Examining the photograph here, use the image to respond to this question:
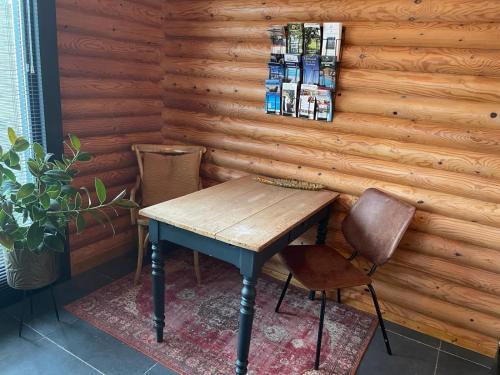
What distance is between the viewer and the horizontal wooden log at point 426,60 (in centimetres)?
229

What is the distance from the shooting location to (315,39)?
2.73 metres

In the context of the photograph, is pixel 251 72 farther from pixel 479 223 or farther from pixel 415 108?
pixel 479 223

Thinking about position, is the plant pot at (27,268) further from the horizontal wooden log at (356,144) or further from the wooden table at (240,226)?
the horizontal wooden log at (356,144)

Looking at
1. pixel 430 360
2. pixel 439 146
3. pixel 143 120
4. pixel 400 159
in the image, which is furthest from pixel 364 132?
pixel 143 120

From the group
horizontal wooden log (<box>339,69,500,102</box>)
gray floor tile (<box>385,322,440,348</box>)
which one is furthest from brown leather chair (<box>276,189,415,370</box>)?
horizontal wooden log (<box>339,69,500,102</box>)

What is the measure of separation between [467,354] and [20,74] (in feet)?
11.2

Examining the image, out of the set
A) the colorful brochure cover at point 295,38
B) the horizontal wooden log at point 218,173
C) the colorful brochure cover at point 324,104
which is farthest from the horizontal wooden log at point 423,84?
the horizontal wooden log at point 218,173

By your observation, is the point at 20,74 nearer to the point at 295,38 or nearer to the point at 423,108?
the point at 295,38

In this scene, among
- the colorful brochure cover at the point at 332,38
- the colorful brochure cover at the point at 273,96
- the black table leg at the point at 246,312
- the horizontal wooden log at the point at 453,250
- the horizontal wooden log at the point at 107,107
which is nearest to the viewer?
the black table leg at the point at 246,312

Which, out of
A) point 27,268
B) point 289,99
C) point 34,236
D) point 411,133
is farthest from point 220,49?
point 27,268

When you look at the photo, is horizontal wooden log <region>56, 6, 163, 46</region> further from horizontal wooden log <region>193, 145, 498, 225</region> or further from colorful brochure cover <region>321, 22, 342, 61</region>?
colorful brochure cover <region>321, 22, 342, 61</region>

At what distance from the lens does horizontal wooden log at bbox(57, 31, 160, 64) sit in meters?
2.76

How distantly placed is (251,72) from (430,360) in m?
2.37

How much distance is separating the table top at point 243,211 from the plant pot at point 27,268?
78cm
